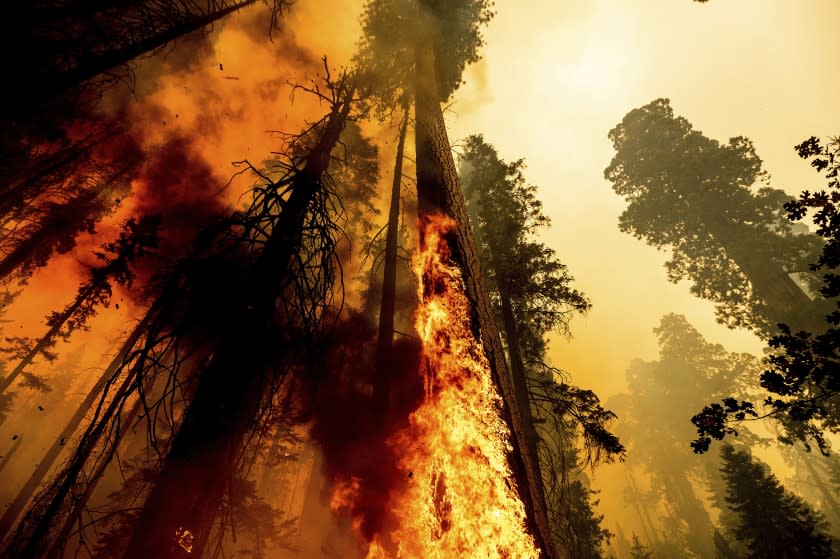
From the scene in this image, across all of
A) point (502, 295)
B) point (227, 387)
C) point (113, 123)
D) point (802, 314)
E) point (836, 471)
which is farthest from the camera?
point (836, 471)

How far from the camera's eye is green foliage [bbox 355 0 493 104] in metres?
9.12

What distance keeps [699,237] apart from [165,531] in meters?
24.2

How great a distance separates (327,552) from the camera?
9.94m

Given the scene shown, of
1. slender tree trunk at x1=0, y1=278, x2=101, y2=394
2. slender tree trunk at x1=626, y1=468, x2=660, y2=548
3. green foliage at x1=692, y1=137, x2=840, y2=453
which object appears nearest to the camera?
green foliage at x1=692, y1=137, x2=840, y2=453

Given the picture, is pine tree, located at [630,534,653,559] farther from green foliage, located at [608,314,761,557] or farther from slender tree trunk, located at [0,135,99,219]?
slender tree trunk, located at [0,135,99,219]

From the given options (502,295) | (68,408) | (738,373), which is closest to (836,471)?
(738,373)

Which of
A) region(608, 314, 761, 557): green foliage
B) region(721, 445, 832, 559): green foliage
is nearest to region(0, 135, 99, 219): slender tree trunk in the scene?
region(721, 445, 832, 559): green foliage

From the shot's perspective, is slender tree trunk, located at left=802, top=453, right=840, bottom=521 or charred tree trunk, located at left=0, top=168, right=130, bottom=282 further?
slender tree trunk, located at left=802, top=453, right=840, bottom=521

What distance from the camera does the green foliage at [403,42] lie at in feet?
29.9

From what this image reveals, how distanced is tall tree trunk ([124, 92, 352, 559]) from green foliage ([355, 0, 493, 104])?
25.9 ft

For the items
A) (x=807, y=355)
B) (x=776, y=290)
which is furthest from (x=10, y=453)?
(x=776, y=290)

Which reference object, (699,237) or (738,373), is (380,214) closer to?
(699,237)

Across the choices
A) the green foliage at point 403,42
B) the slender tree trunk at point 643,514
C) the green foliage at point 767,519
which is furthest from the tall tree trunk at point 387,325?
the slender tree trunk at point 643,514

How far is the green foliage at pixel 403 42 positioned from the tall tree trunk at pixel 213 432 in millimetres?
7889
